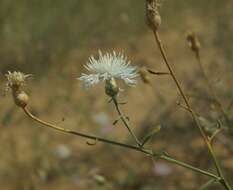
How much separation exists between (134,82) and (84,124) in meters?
2.70

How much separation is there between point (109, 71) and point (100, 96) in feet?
9.64

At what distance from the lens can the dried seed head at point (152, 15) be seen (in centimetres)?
124

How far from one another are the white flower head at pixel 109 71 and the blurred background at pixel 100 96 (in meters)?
0.48

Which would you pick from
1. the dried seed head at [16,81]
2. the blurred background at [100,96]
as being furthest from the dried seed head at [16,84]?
the blurred background at [100,96]

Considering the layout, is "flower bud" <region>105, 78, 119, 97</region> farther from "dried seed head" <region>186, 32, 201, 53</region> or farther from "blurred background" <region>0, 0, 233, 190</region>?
"blurred background" <region>0, 0, 233, 190</region>

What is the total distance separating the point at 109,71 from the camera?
51.1 inches

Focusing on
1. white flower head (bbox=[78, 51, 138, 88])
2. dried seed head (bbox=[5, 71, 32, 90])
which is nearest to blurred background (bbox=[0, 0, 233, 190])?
white flower head (bbox=[78, 51, 138, 88])

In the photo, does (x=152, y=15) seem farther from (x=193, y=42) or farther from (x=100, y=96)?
(x=100, y=96)

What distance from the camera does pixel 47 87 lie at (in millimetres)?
4602

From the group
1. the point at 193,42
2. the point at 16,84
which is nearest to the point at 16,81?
the point at 16,84

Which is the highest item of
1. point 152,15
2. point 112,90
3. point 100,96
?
point 100,96

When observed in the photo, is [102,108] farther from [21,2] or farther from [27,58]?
[21,2]

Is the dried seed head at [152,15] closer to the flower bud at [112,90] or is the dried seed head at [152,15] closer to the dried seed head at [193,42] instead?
the flower bud at [112,90]

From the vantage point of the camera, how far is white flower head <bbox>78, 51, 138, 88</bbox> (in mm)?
1267
